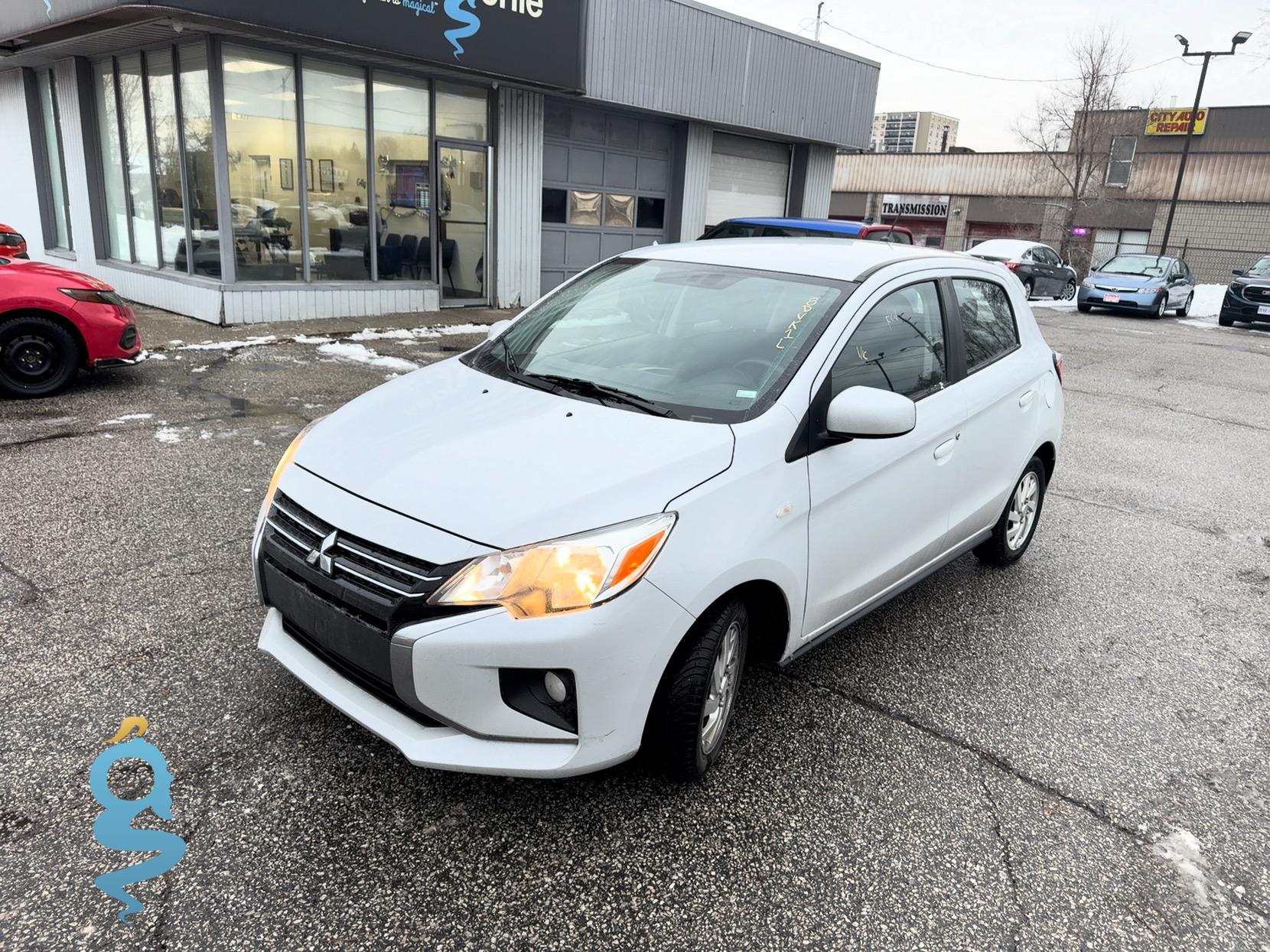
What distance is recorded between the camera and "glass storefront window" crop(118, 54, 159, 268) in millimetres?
12109

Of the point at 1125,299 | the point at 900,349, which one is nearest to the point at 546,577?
the point at 900,349

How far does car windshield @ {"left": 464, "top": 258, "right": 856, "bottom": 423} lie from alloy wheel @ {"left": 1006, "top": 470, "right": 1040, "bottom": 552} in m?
1.94

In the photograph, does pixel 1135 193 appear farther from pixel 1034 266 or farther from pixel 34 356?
pixel 34 356

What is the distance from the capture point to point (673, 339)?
3557 mm

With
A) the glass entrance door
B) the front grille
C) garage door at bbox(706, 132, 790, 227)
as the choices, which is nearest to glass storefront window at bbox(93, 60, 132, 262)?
the glass entrance door

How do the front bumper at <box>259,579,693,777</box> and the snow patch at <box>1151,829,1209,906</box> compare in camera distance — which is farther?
the snow patch at <box>1151,829,1209,906</box>

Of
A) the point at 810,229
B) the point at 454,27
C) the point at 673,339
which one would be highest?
the point at 454,27

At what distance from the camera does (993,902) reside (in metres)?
2.51

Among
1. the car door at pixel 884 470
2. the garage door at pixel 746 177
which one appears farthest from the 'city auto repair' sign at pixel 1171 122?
the car door at pixel 884 470

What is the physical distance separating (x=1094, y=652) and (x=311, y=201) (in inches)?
421

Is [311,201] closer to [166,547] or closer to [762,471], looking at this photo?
[166,547]

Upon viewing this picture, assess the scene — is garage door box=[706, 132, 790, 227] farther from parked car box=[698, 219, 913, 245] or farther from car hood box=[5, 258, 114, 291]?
car hood box=[5, 258, 114, 291]

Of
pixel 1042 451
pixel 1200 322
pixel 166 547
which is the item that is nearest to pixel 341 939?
pixel 166 547

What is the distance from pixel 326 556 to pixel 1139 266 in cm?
2312
